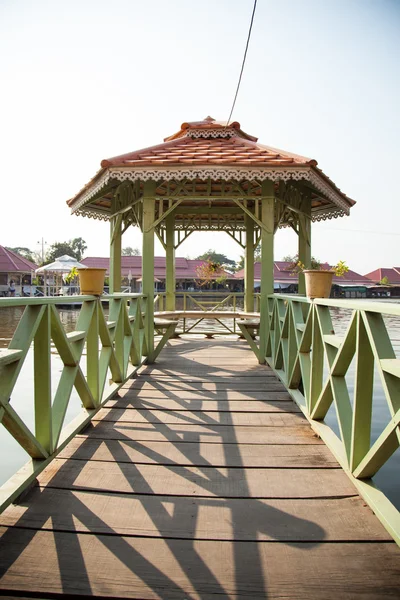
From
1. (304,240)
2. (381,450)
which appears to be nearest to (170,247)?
(304,240)

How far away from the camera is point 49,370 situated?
8.39 feet

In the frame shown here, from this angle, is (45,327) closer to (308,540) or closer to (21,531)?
(21,531)

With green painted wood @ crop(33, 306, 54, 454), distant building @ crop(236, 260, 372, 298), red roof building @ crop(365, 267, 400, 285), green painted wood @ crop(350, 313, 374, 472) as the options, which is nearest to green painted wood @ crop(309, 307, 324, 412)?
green painted wood @ crop(350, 313, 374, 472)

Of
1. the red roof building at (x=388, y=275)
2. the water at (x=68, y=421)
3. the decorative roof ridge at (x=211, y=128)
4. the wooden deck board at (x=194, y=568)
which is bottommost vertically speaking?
the water at (x=68, y=421)

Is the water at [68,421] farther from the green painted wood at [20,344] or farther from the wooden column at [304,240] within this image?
the wooden column at [304,240]

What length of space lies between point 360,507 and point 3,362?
6.45 ft

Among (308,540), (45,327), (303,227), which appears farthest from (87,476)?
(303,227)

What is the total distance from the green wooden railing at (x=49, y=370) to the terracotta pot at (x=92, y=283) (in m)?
0.10

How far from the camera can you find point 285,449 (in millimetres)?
3133

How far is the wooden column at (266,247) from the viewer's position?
247 inches

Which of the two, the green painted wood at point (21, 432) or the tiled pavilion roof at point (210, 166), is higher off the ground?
the tiled pavilion roof at point (210, 166)

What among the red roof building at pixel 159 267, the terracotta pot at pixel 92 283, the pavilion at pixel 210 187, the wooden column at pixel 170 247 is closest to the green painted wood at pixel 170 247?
the wooden column at pixel 170 247

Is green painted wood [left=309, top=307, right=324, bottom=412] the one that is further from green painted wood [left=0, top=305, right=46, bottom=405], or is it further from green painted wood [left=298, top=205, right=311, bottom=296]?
green painted wood [left=298, top=205, right=311, bottom=296]

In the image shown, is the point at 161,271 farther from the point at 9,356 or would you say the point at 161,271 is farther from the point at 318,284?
the point at 9,356
